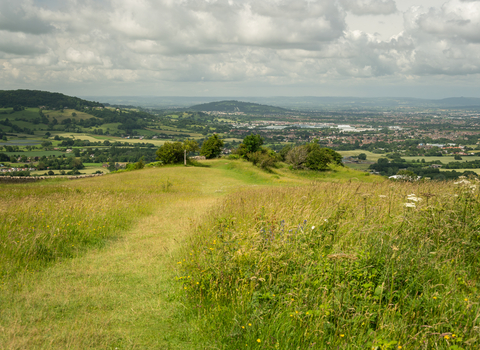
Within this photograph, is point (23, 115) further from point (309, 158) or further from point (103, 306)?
point (103, 306)

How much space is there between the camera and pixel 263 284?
4543 mm

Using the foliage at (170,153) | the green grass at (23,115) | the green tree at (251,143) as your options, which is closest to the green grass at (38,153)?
the green grass at (23,115)

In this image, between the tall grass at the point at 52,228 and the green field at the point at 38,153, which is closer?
the tall grass at the point at 52,228

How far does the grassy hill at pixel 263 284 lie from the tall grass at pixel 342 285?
0.08 ft

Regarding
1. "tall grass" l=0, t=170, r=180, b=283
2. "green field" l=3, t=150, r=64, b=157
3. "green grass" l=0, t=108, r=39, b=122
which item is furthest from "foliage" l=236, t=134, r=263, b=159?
"green grass" l=0, t=108, r=39, b=122

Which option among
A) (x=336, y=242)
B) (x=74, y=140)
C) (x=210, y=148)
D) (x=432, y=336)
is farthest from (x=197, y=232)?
(x=74, y=140)

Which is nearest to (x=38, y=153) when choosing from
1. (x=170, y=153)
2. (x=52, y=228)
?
(x=170, y=153)

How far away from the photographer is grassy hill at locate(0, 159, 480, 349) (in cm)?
359

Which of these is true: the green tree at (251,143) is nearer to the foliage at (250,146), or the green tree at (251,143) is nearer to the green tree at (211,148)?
the foliage at (250,146)

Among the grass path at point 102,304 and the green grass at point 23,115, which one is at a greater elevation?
the green grass at point 23,115

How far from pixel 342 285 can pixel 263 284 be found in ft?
4.05

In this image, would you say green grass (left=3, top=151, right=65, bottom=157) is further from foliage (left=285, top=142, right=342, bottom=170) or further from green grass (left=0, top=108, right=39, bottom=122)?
foliage (left=285, top=142, right=342, bottom=170)

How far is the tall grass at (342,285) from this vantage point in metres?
3.47

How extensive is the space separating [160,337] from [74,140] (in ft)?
525
